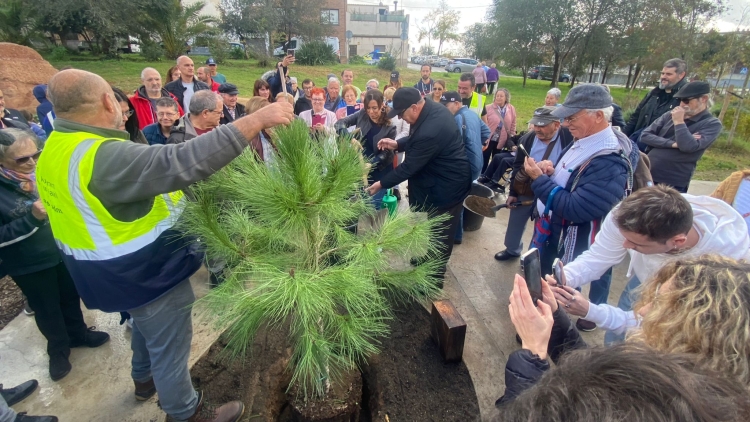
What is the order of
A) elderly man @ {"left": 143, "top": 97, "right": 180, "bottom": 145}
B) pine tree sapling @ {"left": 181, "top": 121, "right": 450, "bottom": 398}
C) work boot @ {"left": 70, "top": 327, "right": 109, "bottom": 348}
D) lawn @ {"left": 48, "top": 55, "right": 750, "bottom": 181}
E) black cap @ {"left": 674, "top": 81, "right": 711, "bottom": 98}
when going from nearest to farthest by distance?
1. pine tree sapling @ {"left": 181, "top": 121, "right": 450, "bottom": 398}
2. work boot @ {"left": 70, "top": 327, "right": 109, "bottom": 348}
3. elderly man @ {"left": 143, "top": 97, "right": 180, "bottom": 145}
4. black cap @ {"left": 674, "top": 81, "right": 711, "bottom": 98}
5. lawn @ {"left": 48, "top": 55, "right": 750, "bottom": 181}

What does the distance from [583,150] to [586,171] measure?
13 centimetres

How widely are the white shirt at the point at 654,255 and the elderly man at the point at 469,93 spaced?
331 centimetres

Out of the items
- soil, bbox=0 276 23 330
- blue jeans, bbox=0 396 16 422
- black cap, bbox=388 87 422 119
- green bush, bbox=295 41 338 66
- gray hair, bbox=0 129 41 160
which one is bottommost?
soil, bbox=0 276 23 330

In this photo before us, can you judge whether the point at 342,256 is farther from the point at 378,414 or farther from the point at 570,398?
the point at 570,398

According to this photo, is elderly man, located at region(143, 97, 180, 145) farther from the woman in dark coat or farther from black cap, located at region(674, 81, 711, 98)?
black cap, located at region(674, 81, 711, 98)

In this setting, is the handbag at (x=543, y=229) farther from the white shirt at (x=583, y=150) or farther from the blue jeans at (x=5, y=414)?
the blue jeans at (x=5, y=414)

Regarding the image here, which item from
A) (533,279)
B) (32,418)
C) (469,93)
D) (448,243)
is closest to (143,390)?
(32,418)

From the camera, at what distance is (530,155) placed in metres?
3.12

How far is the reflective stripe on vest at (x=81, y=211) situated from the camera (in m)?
1.29

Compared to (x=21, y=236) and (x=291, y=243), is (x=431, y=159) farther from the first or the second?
(x=21, y=236)

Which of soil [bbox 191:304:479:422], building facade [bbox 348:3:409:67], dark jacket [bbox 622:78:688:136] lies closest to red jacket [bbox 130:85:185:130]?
soil [bbox 191:304:479:422]

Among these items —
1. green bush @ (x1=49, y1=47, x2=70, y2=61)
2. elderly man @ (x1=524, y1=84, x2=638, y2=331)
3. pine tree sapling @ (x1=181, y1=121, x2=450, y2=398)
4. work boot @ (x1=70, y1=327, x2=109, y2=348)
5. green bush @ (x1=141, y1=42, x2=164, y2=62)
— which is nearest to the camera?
pine tree sapling @ (x1=181, y1=121, x2=450, y2=398)

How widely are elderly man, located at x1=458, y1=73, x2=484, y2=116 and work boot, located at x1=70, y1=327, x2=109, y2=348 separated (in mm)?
4472

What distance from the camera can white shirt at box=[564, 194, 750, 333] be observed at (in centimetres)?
158
